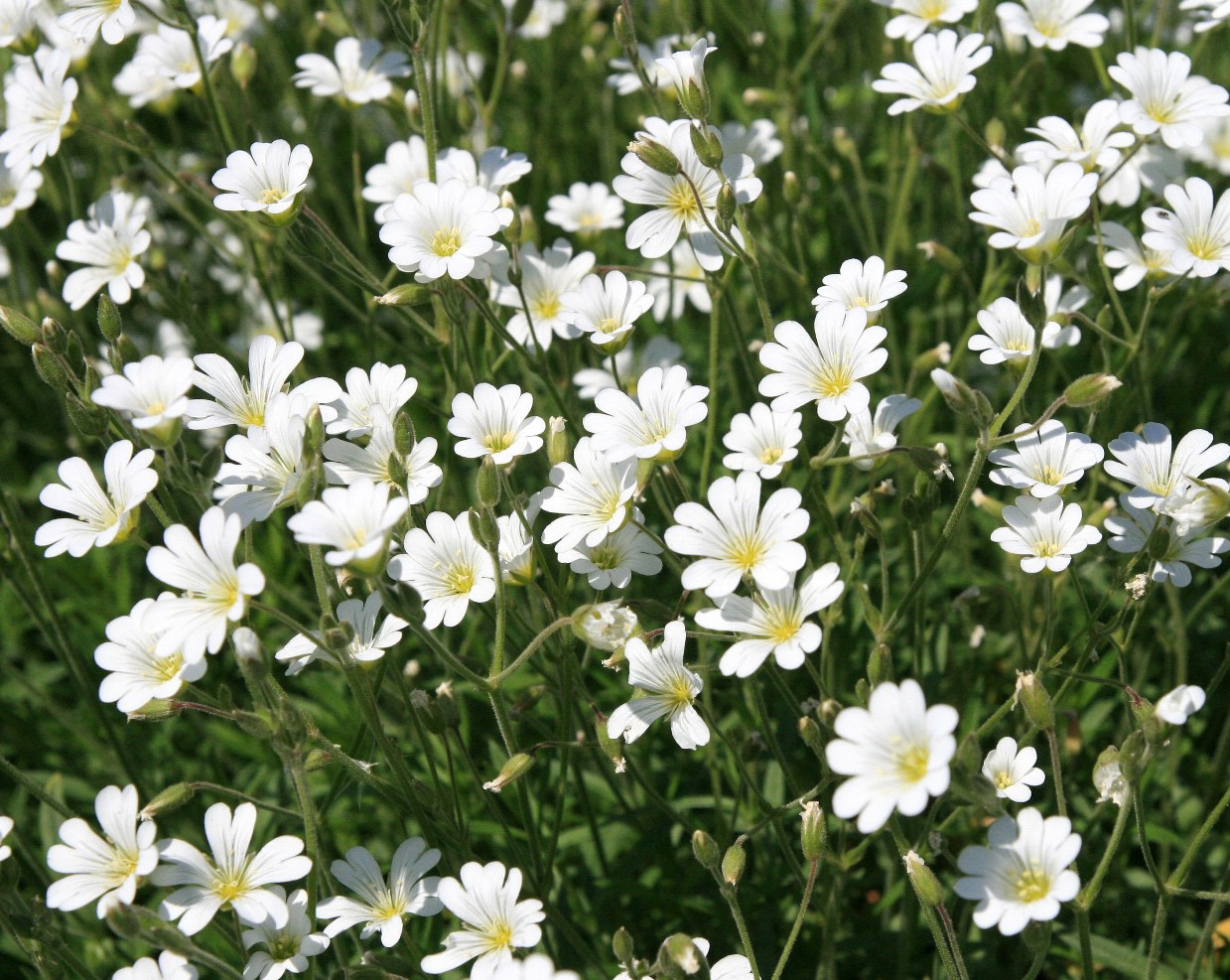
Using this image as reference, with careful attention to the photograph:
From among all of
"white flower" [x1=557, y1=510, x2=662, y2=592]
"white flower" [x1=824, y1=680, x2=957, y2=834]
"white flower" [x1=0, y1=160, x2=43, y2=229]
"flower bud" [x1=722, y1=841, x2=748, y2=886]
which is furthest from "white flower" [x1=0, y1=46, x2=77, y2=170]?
"white flower" [x1=824, y1=680, x2=957, y2=834]

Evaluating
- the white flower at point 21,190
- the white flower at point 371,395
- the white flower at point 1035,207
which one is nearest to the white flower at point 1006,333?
the white flower at point 1035,207

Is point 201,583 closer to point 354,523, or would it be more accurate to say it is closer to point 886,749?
point 354,523

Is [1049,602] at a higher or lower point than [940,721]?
lower

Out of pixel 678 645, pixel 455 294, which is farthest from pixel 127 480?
pixel 678 645

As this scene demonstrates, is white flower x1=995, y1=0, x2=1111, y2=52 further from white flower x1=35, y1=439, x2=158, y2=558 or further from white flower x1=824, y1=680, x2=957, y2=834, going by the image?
white flower x1=35, y1=439, x2=158, y2=558

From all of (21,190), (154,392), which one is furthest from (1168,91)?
(21,190)

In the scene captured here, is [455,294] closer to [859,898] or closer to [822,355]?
[822,355]
